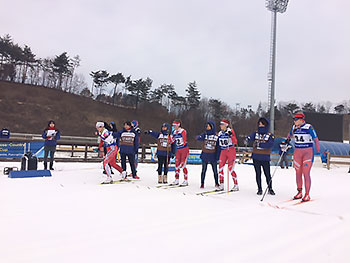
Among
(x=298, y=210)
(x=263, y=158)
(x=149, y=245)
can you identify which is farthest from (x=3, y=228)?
(x=263, y=158)

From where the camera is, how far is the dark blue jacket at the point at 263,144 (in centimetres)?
636

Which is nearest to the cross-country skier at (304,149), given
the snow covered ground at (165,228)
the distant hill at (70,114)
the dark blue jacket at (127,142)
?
the snow covered ground at (165,228)

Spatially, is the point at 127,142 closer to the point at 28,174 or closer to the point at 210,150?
the point at 210,150

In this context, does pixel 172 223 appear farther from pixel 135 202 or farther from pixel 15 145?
pixel 15 145

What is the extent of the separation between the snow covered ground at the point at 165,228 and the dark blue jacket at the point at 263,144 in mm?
1057

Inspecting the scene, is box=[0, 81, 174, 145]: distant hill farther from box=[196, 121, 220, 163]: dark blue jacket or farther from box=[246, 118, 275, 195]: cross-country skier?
box=[246, 118, 275, 195]: cross-country skier

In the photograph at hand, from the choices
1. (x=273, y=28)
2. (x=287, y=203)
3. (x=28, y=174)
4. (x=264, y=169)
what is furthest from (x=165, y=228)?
(x=273, y=28)

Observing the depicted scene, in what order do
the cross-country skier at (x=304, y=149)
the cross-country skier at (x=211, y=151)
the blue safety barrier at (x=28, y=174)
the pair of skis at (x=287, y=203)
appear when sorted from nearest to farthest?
the pair of skis at (x=287, y=203) < the cross-country skier at (x=304, y=149) < the cross-country skier at (x=211, y=151) < the blue safety barrier at (x=28, y=174)

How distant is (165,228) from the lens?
11.5ft

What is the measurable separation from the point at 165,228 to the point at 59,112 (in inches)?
2077

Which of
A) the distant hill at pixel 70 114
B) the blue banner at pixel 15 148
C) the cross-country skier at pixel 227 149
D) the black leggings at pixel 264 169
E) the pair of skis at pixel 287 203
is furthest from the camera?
the distant hill at pixel 70 114

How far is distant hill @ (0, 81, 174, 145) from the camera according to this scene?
45.7m

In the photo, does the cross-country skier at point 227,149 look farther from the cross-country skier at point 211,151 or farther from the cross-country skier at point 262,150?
the cross-country skier at point 262,150

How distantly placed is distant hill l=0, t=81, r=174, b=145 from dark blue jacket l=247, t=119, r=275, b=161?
3870 cm
